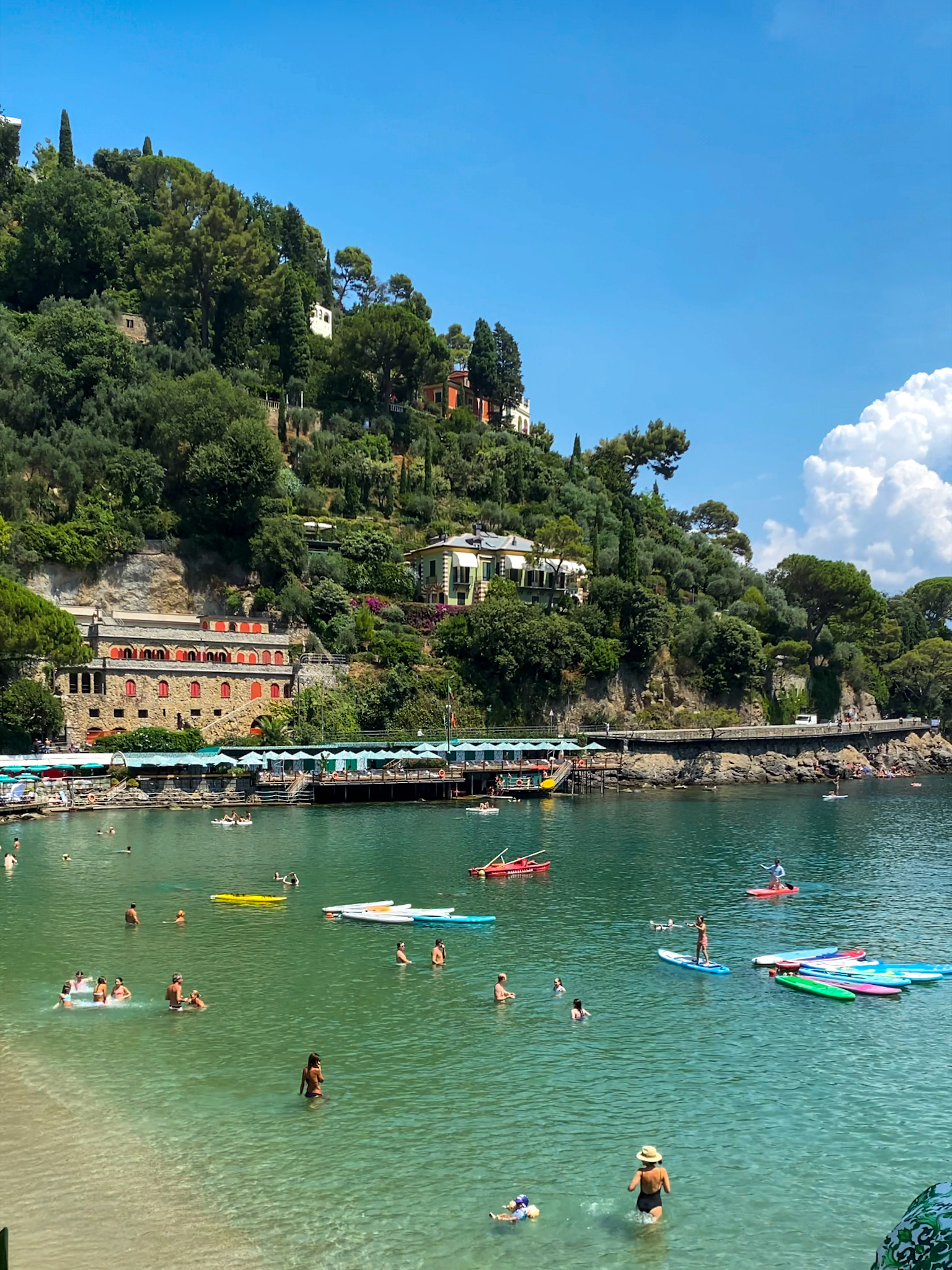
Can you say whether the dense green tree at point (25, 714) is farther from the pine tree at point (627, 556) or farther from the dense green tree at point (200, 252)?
the pine tree at point (627, 556)

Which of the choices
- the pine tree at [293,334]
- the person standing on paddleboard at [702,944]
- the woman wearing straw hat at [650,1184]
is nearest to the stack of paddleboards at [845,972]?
the person standing on paddleboard at [702,944]

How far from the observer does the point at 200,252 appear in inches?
4323

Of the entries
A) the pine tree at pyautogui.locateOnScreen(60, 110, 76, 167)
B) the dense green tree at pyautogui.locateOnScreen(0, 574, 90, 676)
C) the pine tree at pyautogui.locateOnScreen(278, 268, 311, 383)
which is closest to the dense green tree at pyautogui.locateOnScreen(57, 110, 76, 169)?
the pine tree at pyautogui.locateOnScreen(60, 110, 76, 167)

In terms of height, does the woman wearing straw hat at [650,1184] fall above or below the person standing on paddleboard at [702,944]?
below

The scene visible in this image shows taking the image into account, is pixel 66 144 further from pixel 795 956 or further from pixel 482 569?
pixel 795 956

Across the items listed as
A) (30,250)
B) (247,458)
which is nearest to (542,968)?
(247,458)

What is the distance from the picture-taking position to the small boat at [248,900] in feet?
143

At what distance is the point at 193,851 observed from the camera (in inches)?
2159

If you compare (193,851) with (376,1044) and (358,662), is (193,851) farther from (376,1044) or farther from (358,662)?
(358,662)

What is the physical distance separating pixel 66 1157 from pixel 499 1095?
31.1 feet

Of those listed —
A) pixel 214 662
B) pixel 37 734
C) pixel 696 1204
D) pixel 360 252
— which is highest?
pixel 360 252

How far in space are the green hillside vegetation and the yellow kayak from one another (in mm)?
39429

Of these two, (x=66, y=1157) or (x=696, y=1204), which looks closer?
(x=696, y=1204)

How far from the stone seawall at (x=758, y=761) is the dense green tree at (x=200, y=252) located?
213 feet
